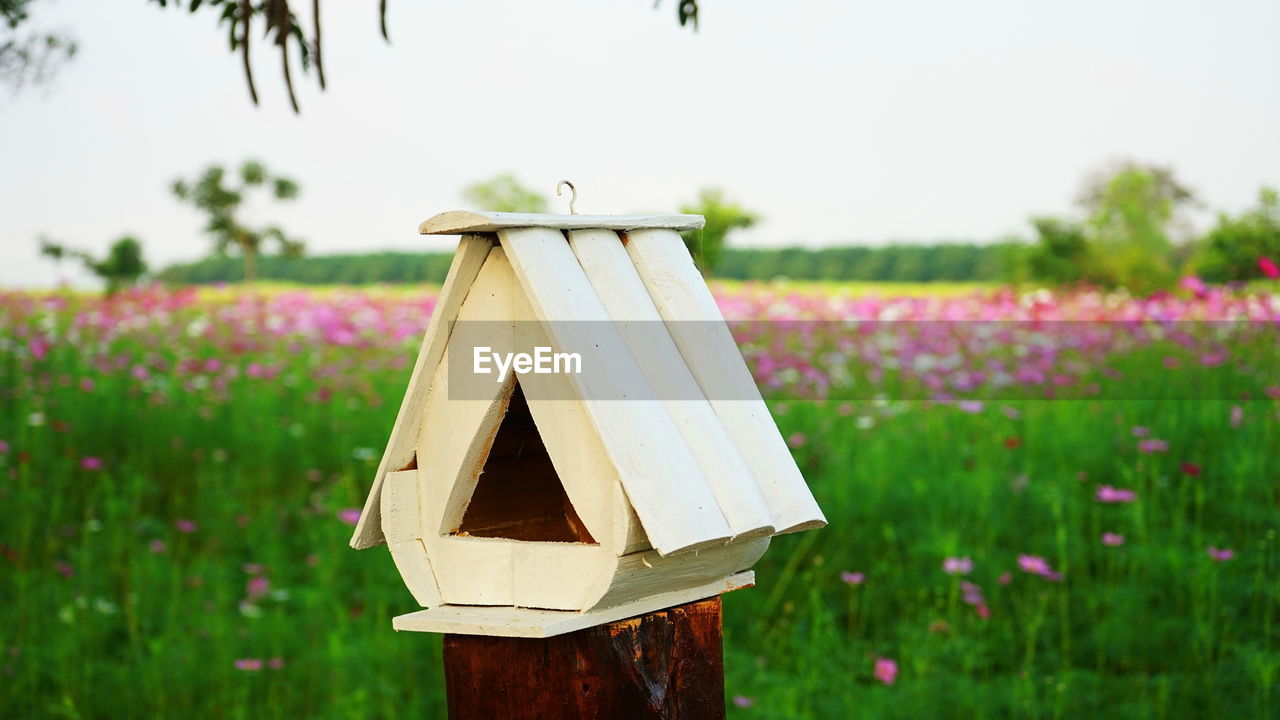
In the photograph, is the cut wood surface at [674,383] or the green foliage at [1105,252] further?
the green foliage at [1105,252]

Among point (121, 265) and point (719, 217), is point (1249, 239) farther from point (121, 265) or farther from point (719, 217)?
point (121, 265)

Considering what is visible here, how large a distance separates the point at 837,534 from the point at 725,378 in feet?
9.18

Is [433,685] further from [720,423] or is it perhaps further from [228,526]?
[720,423]

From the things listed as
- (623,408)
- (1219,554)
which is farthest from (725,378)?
(1219,554)

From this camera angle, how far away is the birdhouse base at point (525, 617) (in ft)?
5.19

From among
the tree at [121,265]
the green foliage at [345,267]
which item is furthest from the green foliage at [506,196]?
the tree at [121,265]

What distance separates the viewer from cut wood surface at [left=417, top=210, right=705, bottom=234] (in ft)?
5.19

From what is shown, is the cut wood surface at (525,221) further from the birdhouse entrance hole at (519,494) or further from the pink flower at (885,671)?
the pink flower at (885,671)

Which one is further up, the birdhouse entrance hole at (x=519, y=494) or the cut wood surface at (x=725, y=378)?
the cut wood surface at (x=725, y=378)

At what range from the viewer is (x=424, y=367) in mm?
1727

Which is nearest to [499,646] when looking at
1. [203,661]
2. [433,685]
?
[433,685]

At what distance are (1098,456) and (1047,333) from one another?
2480 mm

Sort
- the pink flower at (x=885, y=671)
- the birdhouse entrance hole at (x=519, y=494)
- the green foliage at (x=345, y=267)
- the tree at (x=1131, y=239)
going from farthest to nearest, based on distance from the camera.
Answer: the green foliage at (x=345, y=267), the tree at (x=1131, y=239), the pink flower at (x=885, y=671), the birdhouse entrance hole at (x=519, y=494)

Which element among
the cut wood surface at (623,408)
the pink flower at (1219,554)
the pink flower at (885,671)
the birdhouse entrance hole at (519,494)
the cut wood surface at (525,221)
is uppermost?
the cut wood surface at (525,221)
